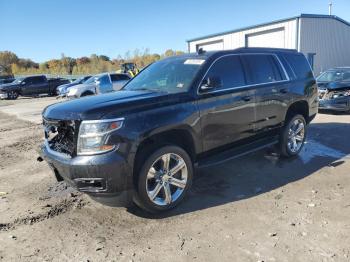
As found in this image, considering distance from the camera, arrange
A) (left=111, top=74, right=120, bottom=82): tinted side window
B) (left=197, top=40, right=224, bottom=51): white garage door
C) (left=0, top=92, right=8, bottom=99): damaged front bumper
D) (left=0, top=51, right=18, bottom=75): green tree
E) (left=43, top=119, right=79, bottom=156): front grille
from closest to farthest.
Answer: (left=43, top=119, right=79, bottom=156): front grille → (left=111, top=74, right=120, bottom=82): tinted side window → (left=0, top=92, right=8, bottom=99): damaged front bumper → (left=197, top=40, right=224, bottom=51): white garage door → (left=0, top=51, right=18, bottom=75): green tree

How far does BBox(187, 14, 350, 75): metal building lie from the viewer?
2572cm

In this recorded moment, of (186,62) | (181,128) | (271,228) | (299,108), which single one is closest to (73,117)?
(181,128)

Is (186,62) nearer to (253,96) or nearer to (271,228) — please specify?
(253,96)

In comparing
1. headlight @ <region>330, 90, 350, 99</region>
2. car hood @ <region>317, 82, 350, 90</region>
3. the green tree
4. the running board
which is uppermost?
the green tree

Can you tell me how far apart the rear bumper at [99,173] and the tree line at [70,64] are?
2335 inches

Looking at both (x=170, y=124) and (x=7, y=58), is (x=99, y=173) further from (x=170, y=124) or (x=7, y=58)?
(x=7, y=58)

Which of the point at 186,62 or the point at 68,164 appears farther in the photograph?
the point at 186,62

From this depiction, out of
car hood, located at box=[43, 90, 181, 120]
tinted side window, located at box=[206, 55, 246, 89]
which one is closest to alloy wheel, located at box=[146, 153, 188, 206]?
car hood, located at box=[43, 90, 181, 120]

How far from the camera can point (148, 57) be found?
71.1m

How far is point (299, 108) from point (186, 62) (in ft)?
9.18

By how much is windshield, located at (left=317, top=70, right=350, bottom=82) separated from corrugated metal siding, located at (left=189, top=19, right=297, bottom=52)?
43.9 feet

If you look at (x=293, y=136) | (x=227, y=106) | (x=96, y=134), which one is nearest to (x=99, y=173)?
(x=96, y=134)

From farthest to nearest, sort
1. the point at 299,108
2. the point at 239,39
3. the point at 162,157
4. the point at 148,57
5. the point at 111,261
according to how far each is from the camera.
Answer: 1. the point at 148,57
2. the point at 239,39
3. the point at 299,108
4. the point at 162,157
5. the point at 111,261

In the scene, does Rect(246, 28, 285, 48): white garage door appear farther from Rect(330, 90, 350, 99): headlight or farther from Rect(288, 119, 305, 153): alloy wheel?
Rect(288, 119, 305, 153): alloy wheel
